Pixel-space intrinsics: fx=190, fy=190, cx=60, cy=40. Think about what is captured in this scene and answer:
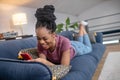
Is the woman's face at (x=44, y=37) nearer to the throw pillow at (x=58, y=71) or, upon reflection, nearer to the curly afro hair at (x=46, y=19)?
the curly afro hair at (x=46, y=19)

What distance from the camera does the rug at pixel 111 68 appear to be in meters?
2.16

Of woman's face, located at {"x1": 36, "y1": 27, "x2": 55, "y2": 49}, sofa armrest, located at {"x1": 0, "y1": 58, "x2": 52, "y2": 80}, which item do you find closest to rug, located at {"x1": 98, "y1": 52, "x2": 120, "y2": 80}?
woman's face, located at {"x1": 36, "y1": 27, "x2": 55, "y2": 49}

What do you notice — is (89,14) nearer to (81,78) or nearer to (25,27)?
(25,27)

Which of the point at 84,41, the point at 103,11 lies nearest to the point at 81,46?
the point at 84,41

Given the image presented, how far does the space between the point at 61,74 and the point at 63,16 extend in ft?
14.4

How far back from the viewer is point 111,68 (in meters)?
2.53

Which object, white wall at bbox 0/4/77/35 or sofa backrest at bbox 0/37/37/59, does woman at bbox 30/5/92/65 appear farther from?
white wall at bbox 0/4/77/35

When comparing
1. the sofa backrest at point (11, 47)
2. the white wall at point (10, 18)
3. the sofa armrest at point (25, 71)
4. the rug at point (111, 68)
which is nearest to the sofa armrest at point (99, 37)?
the rug at point (111, 68)

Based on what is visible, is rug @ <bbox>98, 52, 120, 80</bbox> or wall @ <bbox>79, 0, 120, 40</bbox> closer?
rug @ <bbox>98, 52, 120, 80</bbox>

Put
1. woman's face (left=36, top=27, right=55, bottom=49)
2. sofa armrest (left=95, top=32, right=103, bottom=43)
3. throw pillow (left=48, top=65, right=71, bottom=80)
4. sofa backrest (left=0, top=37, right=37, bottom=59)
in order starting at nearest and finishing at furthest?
throw pillow (left=48, top=65, right=71, bottom=80) → woman's face (left=36, top=27, right=55, bottom=49) → sofa backrest (left=0, top=37, right=37, bottom=59) → sofa armrest (left=95, top=32, right=103, bottom=43)

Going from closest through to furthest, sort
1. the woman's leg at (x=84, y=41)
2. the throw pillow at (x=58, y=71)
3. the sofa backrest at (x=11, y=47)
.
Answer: the throw pillow at (x=58, y=71)
the sofa backrest at (x=11, y=47)
the woman's leg at (x=84, y=41)

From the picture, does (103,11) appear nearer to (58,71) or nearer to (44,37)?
(44,37)

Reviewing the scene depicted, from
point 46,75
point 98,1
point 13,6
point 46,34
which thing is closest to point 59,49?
point 46,34

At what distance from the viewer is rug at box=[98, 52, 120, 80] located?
7.10 ft
